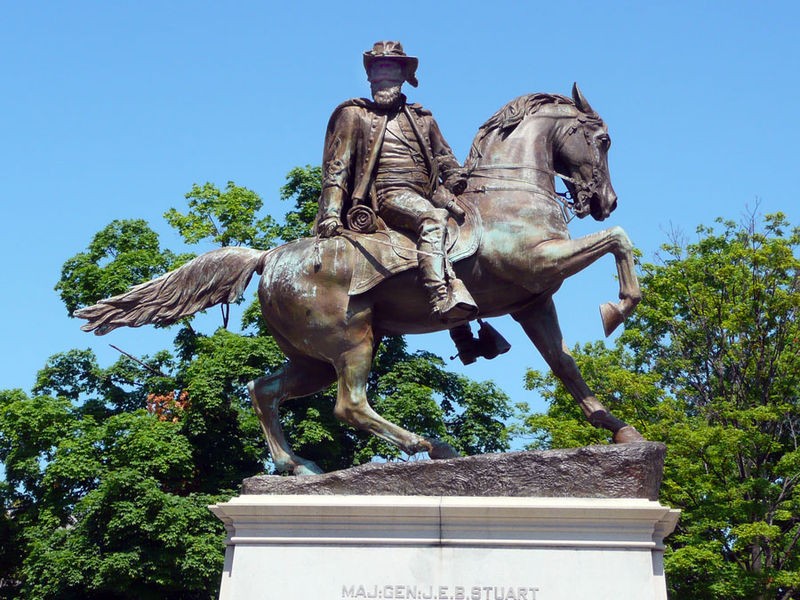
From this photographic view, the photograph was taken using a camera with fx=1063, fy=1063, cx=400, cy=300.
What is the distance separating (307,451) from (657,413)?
745 centimetres

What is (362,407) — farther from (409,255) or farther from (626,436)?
(626,436)

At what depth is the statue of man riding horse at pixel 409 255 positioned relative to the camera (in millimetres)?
8164

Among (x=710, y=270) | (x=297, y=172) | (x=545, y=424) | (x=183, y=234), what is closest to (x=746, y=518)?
(x=545, y=424)

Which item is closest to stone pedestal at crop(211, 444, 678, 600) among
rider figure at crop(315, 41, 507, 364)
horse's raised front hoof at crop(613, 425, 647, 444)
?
horse's raised front hoof at crop(613, 425, 647, 444)

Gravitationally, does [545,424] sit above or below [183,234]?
below

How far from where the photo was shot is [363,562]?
7.17 meters

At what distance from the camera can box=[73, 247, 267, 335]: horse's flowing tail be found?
8.86m

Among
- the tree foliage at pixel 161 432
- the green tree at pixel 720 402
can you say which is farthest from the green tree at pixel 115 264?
the green tree at pixel 720 402

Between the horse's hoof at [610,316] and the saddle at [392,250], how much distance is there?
110 cm

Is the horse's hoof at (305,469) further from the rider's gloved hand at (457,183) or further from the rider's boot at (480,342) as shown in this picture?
the rider's gloved hand at (457,183)

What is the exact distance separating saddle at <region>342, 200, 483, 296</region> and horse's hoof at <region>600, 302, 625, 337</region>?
43.3 inches

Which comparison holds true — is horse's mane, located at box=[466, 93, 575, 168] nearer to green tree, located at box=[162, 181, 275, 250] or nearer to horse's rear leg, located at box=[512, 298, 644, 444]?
horse's rear leg, located at box=[512, 298, 644, 444]

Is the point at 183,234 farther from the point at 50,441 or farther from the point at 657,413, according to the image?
the point at 657,413

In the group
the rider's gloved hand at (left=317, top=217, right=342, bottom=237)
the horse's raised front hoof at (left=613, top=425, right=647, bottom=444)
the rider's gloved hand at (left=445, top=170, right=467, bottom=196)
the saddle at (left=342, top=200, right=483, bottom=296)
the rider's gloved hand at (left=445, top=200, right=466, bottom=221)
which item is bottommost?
the horse's raised front hoof at (left=613, top=425, right=647, bottom=444)
